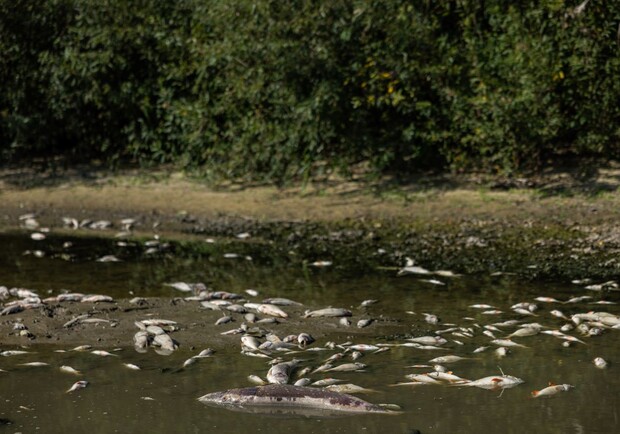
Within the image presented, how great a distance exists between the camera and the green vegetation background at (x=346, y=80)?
12414 mm

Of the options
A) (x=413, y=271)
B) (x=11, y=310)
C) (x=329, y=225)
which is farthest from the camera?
(x=329, y=225)

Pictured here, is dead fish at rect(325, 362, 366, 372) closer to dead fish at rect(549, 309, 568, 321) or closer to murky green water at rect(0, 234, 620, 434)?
murky green water at rect(0, 234, 620, 434)

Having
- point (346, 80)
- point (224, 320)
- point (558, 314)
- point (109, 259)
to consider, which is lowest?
point (109, 259)

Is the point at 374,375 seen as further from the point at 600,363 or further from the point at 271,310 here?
the point at 271,310

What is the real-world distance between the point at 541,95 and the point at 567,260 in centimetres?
302

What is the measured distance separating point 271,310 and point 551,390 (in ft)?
8.37

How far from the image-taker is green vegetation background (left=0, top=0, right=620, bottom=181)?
12.4m

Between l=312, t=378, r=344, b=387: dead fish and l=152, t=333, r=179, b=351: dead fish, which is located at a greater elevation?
l=312, t=378, r=344, b=387: dead fish

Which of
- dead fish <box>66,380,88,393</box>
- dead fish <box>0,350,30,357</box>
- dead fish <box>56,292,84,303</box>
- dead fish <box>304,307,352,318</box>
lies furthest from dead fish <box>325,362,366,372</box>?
dead fish <box>56,292,84,303</box>

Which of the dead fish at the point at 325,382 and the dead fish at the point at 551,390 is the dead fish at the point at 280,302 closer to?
the dead fish at the point at 325,382

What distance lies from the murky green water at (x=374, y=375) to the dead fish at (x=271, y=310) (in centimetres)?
34

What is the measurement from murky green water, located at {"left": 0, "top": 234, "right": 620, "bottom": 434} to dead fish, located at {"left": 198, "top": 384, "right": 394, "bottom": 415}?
0.09m

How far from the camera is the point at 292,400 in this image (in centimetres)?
604

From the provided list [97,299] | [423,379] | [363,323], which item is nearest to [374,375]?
[423,379]
